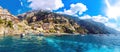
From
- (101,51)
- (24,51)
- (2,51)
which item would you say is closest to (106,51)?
(101,51)

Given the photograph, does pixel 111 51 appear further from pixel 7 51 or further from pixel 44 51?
pixel 7 51

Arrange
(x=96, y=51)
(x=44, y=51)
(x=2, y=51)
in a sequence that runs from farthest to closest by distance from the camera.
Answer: (x=96, y=51), (x=44, y=51), (x=2, y=51)

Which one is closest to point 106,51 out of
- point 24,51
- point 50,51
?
point 50,51

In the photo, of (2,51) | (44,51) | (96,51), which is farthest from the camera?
(96,51)

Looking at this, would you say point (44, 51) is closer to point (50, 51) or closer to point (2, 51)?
point (50, 51)

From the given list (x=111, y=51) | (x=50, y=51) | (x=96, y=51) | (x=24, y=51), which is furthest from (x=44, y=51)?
(x=111, y=51)

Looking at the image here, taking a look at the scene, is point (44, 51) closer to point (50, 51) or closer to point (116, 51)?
point (50, 51)

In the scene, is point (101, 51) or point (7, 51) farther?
point (101, 51)

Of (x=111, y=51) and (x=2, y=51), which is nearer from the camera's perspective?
(x=2, y=51)
